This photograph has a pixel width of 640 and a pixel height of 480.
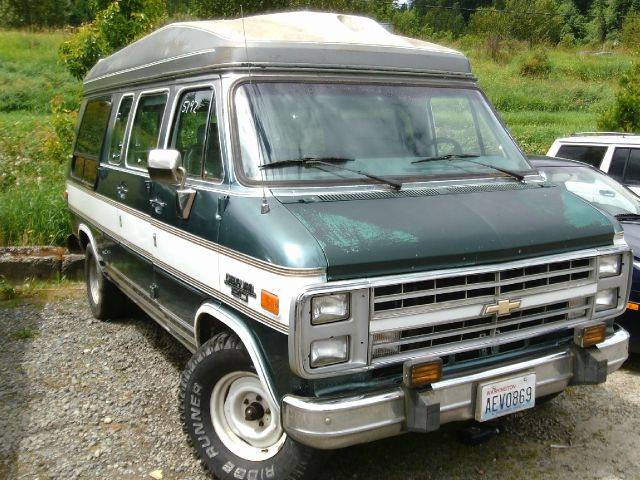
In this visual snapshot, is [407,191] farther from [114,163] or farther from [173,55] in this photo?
[114,163]

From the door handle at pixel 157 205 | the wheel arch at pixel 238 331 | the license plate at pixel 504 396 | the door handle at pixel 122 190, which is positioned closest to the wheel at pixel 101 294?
the door handle at pixel 122 190

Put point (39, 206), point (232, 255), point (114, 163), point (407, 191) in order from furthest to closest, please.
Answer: point (39, 206)
point (114, 163)
point (407, 191)
point (232, 255)

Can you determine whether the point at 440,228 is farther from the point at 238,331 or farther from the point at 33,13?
the point at 33,13

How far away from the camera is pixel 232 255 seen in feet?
10.9

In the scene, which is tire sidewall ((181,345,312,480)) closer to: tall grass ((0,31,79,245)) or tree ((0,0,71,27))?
tall grass ((0,31,79,245))

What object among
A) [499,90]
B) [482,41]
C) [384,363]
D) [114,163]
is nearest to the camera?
[384,363]

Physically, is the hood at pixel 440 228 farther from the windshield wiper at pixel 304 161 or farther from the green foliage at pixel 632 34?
the green foliage at pixel 632 34

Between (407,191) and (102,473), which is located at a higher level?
(407,191)

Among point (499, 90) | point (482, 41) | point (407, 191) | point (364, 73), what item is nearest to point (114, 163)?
point (364, 73)

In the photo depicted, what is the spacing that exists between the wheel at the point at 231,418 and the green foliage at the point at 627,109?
11059mm

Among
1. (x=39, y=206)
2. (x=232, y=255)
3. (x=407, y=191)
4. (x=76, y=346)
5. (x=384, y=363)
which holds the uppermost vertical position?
(x=407, y=191)

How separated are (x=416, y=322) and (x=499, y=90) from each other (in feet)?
96.2

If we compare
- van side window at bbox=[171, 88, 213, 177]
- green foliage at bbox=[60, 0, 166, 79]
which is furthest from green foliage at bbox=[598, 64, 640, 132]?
van side window at bbox=[171, 88, 213, 177]

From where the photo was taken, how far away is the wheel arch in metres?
3.05
